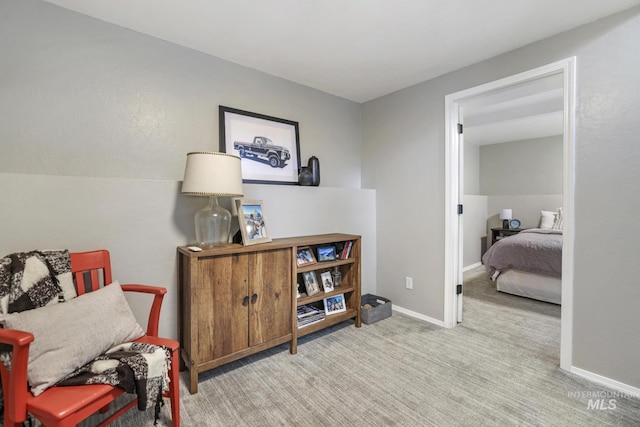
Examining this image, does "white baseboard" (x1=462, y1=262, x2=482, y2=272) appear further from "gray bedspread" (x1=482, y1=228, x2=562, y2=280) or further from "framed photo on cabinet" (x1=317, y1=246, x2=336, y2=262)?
"framed photo on cabinet" (x1=317, y1=246, x2=336, y2=262)

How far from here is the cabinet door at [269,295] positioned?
2.06m

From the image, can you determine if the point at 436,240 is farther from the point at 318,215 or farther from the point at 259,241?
the point at 259,241

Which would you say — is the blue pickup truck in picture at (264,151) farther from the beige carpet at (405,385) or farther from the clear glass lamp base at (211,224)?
the beige carpet at (405,385)

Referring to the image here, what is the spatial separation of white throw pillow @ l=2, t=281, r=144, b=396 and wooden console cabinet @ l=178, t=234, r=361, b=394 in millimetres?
Answer: 416

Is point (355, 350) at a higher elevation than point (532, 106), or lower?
lower

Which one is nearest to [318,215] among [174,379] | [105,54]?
[174,379]

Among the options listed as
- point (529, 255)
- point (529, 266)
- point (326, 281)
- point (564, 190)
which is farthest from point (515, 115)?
point (326, 281)

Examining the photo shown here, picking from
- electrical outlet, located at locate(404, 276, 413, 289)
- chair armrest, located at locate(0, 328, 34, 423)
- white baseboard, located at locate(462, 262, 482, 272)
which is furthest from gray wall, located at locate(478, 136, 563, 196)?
chair armrest, located at locate(0, 328, 34, 423)

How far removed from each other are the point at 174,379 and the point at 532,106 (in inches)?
194

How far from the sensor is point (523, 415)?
1573 millimetres

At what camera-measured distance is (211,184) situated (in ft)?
6.07

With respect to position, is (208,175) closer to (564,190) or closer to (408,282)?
(408,282)

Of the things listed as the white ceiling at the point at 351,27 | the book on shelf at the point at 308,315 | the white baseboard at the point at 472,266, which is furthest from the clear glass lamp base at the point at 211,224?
the white baseboard at the point at 472,266

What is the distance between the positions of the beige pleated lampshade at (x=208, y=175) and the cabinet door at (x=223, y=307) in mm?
446
